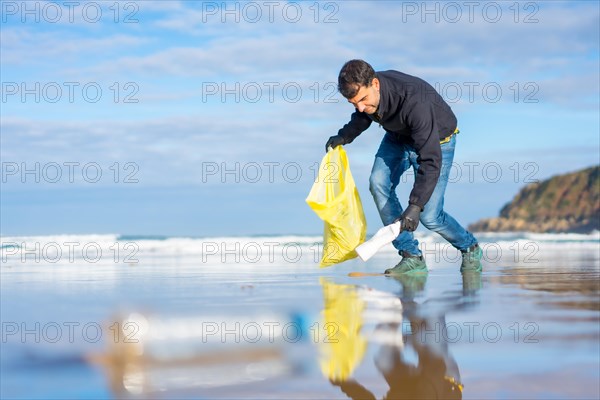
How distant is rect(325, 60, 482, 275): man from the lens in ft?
17.7

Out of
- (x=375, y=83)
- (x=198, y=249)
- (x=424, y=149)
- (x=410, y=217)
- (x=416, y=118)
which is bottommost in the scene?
(x=198, y=249)

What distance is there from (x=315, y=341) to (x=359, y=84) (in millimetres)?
2500

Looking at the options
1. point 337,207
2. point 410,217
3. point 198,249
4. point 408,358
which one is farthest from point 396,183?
point 198,249

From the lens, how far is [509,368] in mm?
2607

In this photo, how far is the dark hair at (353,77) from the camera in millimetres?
5168

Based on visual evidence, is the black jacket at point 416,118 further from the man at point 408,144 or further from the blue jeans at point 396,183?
the blue jeans at point 396,183

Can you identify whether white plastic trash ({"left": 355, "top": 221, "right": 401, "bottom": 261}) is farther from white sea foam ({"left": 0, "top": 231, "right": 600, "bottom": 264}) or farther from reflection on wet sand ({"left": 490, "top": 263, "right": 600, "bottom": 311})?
white sea foam ({"left": 0, "top": 231, "right": 600, "bottom": 264})

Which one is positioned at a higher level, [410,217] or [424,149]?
[424,149]

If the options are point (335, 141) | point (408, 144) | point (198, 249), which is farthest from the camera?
point (198, 249)

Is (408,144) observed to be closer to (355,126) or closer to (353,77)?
(355,126)

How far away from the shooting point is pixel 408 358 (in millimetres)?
2799

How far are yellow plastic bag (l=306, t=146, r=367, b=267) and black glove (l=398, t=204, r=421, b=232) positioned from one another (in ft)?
3.25

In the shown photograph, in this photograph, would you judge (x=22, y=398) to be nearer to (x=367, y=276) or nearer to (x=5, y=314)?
(x=5, y=314)

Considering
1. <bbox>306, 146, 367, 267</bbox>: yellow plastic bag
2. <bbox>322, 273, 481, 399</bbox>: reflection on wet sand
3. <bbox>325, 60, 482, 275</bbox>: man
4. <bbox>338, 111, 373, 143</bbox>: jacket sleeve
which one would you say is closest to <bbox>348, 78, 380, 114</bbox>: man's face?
<bbox>325, 60, 482, 275</bbox>: man
